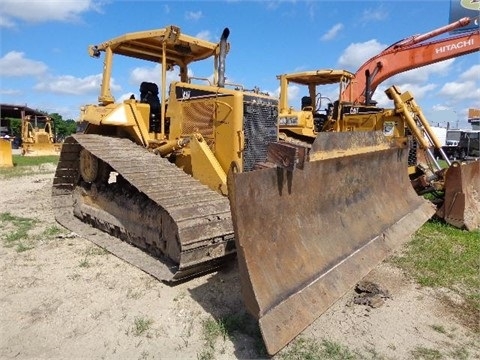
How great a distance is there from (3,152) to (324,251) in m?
15.2

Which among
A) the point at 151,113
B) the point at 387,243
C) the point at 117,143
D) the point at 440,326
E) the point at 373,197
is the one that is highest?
the point at 151,113

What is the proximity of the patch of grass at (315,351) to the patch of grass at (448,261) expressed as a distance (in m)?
1.20

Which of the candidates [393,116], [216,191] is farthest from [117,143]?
[393,116]

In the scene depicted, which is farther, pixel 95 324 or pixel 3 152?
pixel 3 152

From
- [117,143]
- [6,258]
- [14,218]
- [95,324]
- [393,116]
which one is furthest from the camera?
[393,116]

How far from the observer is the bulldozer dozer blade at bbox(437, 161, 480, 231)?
6277 mm

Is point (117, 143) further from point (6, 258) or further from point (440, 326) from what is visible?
point (440, 326)

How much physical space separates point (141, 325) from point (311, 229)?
1548mm

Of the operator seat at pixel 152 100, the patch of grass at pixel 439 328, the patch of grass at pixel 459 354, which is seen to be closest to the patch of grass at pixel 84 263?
the operator seat at pixel 152 100

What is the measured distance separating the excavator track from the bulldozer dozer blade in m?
3.91

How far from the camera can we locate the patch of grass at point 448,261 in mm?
3965

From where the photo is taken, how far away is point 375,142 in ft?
15.9

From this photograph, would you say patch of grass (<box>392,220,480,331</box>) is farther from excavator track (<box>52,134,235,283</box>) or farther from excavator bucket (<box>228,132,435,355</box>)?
excavator track (<box>52,134,235,283</box>)

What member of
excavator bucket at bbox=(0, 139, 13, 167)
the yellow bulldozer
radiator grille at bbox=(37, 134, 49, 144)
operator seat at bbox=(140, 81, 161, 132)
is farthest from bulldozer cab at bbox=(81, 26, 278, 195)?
radiator grille at bbox=(37, 134, 49, 144)
